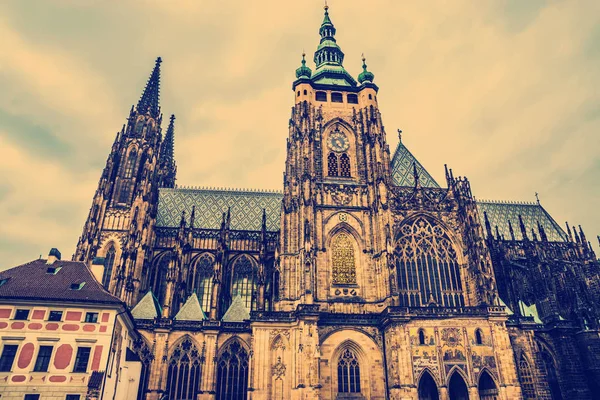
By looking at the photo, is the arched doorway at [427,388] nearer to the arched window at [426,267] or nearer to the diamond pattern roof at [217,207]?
the arched window at [426,267]

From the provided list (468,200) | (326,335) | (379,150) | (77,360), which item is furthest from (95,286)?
(468,200)

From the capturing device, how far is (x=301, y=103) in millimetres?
44656

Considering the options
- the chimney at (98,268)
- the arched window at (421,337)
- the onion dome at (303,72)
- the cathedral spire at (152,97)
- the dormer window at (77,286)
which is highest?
the cathedral spire at (152,97)

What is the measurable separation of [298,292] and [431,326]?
35.8 ft

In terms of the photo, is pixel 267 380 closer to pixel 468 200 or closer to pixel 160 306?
pixel 160 306

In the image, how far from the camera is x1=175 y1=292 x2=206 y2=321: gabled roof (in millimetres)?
38875

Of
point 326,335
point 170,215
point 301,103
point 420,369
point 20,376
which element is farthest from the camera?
point 170,215

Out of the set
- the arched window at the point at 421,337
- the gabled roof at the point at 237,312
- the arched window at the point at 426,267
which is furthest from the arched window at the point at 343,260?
the gabled roof at the point at 237,312

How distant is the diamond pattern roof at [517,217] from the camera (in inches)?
2089

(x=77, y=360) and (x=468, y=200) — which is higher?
(x=468, y=200)

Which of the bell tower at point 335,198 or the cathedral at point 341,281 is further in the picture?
the bell tower at point 335,198

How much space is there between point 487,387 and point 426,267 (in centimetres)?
1071

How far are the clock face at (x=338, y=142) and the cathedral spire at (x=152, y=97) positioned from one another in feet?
79.0

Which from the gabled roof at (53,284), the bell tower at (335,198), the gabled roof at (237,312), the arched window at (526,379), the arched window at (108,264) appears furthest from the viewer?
the arched window at (108,264)
